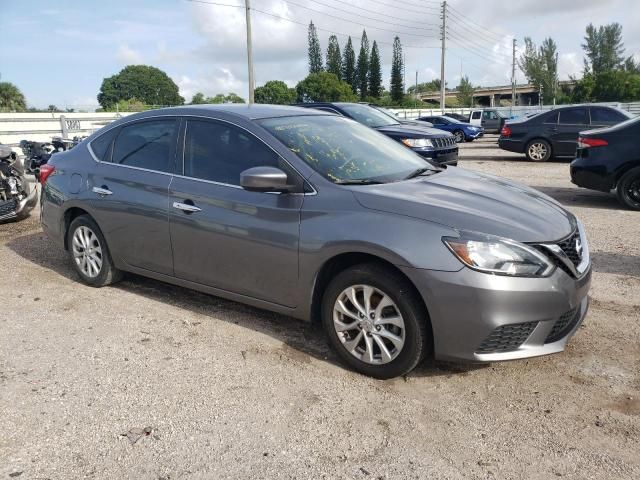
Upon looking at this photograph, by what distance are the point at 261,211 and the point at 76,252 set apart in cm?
243

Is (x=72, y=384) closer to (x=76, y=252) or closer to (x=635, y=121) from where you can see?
(x=76, y=252)

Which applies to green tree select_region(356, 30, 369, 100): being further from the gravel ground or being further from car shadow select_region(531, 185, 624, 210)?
the gravel ground

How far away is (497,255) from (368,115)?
925 centimetres

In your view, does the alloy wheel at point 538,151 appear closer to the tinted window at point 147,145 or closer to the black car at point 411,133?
the black car at point 411,133

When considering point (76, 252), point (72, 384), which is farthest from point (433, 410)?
point (76, 252)

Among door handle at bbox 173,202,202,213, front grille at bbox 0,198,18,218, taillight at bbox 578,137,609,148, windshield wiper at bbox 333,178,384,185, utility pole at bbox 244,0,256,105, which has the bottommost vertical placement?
front grille at bbox 0,198,18,218

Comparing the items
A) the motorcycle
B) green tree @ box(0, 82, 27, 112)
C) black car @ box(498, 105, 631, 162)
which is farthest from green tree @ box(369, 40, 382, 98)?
the motorcycle

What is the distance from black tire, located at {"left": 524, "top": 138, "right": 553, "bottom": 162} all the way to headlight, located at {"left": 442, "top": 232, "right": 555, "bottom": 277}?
522 inches

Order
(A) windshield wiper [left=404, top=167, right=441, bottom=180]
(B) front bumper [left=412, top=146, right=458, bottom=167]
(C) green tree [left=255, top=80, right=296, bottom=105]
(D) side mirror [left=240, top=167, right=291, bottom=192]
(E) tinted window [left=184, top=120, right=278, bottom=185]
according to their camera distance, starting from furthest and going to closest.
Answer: (C) green tree [left=255, top=80, right=296, bottom=105]
(B) front bumper [left=412, top=146, right=458, bottom=167]
(A) windshield wiper [left=404, top=167, right=441, bottom=180]
(E) tinted window [left=184, top=120, right=278, bottom=185]
(D) side mirror [left=240, top=167, right=291, bottom=192]

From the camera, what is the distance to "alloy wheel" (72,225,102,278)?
5129mm

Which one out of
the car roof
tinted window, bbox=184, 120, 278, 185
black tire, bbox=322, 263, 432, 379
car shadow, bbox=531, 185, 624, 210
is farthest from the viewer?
car shadow, bbox=531, 185, 624, 210

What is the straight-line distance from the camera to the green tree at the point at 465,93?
308 feet

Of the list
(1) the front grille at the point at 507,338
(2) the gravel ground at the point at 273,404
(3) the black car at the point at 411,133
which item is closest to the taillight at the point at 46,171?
(2) the gravel ground at the point at 273,404

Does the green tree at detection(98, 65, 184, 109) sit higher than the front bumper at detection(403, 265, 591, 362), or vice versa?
the green tree at detection(98, 65, 184, 109)
